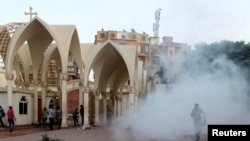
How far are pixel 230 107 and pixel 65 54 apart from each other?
11.2 meters

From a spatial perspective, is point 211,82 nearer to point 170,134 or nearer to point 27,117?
point 170,134

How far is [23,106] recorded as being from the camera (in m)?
28.9

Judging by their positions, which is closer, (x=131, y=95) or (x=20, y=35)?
(x=20, y=35)

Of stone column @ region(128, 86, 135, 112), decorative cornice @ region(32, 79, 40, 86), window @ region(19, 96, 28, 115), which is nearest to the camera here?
stone column @ region(128, 86, 135, 112)

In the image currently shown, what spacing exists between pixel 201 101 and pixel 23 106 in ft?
44.8

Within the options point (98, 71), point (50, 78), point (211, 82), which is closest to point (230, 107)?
point (211, 82)

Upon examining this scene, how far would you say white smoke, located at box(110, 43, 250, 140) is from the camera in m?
19.2

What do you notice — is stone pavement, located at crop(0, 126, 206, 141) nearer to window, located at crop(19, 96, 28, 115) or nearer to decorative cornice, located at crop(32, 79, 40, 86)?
window, located at crop(19, 96, 28, 115)

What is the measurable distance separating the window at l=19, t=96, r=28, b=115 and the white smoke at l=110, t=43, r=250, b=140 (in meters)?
8.75

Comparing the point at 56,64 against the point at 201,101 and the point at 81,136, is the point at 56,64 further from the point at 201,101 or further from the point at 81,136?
the point at 201,101

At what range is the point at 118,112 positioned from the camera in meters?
45.1

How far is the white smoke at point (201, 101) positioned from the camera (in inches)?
758

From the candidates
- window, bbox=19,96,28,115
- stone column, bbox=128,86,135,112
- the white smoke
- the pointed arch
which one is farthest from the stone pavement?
window, bbox=19,96,28,115

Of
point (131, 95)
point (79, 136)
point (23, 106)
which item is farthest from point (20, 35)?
point (79, 136)
